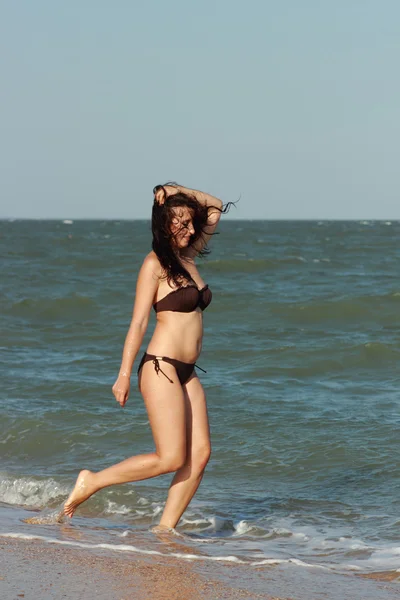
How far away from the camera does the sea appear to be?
498cm

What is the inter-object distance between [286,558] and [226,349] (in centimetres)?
786

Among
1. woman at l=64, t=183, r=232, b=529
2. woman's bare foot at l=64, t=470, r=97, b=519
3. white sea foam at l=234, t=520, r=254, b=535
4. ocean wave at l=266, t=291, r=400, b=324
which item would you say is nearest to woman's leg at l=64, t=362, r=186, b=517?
woman at l=64, t=183, r=232, b=529

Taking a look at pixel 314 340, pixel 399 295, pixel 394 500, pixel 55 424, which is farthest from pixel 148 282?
pixel 399 295

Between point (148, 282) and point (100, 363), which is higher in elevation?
point (148, 282)

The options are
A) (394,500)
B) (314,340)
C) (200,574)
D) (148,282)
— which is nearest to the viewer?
(200,574)

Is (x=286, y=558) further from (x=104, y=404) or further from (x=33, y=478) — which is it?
(x=104, y=404)

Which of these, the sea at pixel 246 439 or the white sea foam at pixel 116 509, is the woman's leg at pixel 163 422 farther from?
the white sea foam at pixel 116 509

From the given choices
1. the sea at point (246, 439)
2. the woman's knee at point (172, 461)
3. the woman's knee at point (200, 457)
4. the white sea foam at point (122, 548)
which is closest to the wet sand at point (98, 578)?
the white sea foam at point (122, 548)

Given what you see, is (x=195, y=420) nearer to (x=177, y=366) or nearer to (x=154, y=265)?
(x=177, y=366)

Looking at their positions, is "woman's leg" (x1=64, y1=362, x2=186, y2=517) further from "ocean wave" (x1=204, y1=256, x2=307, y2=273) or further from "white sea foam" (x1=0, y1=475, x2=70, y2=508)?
"ocean wave" (x1=204, y1=256, x2=307, y2=273)

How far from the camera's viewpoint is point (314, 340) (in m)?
13.7

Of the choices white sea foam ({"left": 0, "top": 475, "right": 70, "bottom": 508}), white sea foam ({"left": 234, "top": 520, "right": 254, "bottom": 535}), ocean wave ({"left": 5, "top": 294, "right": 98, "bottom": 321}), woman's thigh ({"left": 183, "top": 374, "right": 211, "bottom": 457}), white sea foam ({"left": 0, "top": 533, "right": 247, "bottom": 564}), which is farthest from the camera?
ocean wave ({"left": 5, "top": 294, "right": 98, "bottom": 321})

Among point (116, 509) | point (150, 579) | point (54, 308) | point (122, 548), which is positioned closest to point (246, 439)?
point (116, 509)

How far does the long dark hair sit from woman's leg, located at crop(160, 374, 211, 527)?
0.55 metres
